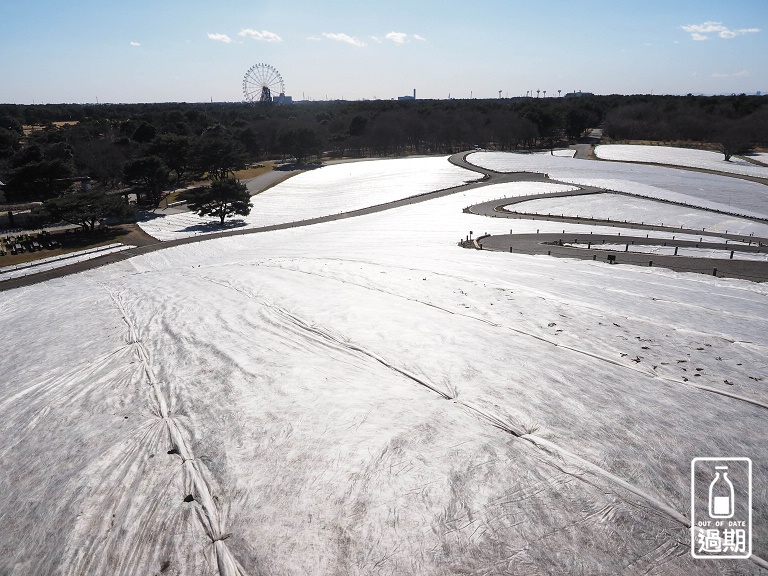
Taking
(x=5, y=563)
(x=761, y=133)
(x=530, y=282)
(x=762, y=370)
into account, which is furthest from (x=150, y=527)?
(x=761, y=133)

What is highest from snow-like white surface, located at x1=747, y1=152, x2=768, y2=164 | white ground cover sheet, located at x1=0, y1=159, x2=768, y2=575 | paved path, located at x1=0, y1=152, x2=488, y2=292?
snow-like white surface, located at x1=747, y1=152, x2=768, y2=164

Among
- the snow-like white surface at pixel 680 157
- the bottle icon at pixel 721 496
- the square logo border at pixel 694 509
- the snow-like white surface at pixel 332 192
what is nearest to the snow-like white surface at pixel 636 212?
the snow-like white surface at pixel 332 192

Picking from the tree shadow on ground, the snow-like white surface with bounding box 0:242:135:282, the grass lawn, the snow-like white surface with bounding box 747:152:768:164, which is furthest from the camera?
the snow-like white surface with bounding box 747:152:768:164

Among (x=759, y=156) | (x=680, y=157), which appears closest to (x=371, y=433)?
A: (x=680, y=157)

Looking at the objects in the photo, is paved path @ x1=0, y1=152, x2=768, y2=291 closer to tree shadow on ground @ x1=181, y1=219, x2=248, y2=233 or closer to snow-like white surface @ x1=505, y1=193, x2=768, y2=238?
tree shadow on ground @ x1=181, y1=219, x2=248, y2=233

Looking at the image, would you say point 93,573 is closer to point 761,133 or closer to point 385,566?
point 385,566

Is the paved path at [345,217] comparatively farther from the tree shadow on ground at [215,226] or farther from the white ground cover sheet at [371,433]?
the white ground cover sheet at [371,433]

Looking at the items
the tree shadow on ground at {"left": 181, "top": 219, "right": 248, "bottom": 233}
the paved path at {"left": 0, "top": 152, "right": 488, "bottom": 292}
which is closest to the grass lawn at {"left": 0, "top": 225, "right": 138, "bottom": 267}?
the paved path at {"left": 0, "top": 152, "right": 488, "bottom": 292}
